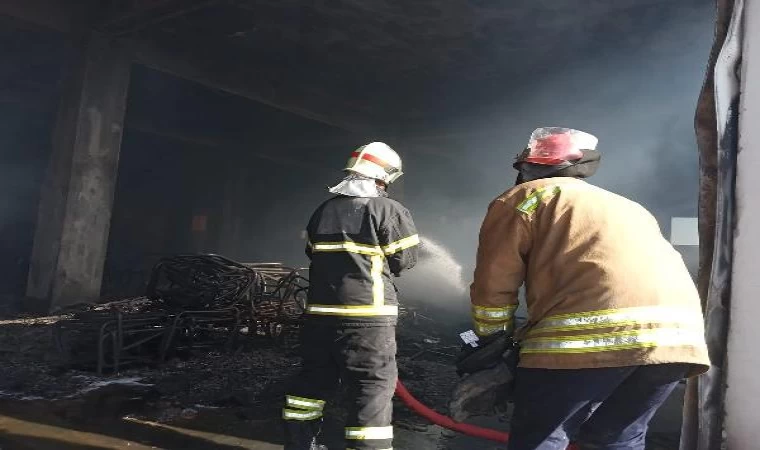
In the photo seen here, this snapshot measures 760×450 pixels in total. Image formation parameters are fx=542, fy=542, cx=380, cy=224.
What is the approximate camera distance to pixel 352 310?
2871 mm

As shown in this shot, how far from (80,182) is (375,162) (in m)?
5.98

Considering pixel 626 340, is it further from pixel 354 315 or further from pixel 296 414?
pixel 296 414

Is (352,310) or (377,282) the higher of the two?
(377,282)

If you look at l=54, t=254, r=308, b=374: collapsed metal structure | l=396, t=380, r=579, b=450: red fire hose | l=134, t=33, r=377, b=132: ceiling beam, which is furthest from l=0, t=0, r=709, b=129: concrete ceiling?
l=396, t=380, r=579, b=450: red fire hose

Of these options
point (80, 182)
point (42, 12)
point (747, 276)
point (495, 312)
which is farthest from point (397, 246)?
point (42, 12)

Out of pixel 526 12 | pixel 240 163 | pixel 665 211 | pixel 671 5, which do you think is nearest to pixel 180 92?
pixel 240 163

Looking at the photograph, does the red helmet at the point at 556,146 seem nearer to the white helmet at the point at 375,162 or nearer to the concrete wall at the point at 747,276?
the concrete wall at the point at 747,276

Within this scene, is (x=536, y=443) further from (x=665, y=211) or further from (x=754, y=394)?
(x=665, y=211)

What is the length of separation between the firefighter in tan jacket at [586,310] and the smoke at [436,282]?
8.97m

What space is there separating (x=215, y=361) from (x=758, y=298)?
461 centimetres

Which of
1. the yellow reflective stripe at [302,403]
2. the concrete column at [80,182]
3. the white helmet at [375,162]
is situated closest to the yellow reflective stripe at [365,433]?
→ the yellow reflective stripe at [302,403]

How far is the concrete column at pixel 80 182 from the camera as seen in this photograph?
7.41 m

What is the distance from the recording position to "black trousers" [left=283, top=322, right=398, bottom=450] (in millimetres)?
2803

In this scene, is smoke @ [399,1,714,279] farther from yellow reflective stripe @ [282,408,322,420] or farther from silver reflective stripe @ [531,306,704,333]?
yellow reflective stripe @ [282,408,322,420]
